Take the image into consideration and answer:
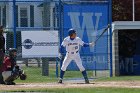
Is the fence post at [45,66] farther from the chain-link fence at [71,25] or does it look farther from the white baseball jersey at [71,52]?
the white baseball jersey at [71,52]

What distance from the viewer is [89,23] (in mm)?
23875

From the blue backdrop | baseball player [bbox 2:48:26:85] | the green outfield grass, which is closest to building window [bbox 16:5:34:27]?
the blue backdrop

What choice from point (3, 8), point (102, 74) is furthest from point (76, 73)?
point (3, 8)

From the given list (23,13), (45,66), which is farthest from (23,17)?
(45,66)

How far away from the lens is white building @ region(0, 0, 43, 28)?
938 inches

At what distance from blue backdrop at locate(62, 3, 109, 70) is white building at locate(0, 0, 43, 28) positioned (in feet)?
4.88

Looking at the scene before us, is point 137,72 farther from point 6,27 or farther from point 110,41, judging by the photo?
point 6,27

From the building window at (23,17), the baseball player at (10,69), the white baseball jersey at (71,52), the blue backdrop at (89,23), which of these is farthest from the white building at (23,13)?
the baseball player at (10,69)

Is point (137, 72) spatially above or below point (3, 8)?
below

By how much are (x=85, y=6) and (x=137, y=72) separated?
4.82 metres

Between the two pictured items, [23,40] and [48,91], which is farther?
[23,40]

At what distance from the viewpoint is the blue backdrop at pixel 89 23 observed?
2369 centimetres

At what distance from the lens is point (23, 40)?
911 inches

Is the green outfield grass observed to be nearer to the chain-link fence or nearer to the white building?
the chain-link fence
